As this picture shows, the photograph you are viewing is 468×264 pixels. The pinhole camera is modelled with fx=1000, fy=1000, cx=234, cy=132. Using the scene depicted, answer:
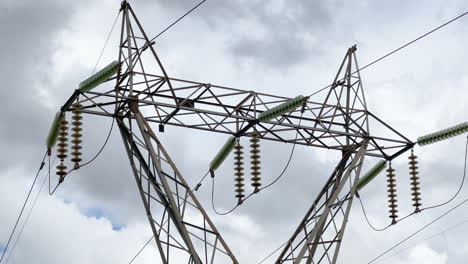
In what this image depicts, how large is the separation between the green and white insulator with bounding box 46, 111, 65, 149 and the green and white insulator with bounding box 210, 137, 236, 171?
4.83 meters

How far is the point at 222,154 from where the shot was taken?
94.1 ft

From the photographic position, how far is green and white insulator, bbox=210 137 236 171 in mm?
27875

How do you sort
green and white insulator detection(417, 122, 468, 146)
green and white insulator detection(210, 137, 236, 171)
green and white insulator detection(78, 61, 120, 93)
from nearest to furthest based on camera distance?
green and white insulator detection(78, 61, 120, 93) < green and white insulator detection(417, 122, 468, 146) < green and white insulator detection(210, 137, 236, 171)

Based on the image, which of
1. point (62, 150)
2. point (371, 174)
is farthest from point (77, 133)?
point (371, 174)

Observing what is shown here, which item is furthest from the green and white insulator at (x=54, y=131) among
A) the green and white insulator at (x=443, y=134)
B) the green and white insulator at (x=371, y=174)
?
A: the green and white insulator at (x=443, y=134)

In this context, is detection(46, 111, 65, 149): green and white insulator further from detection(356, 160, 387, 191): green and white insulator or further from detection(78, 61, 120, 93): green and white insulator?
detection(356, 160, 387, 191): green and white insulator

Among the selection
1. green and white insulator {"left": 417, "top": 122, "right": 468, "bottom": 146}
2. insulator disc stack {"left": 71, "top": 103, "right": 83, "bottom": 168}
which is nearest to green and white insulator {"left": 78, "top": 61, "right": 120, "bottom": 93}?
insulator disc stack {"left": 71, "top": 103, "right": 83, "bottom": 168}

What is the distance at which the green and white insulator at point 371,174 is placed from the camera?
29.8m

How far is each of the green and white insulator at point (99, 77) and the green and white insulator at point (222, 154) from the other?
4568 mm

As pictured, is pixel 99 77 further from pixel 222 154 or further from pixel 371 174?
pixel 371 174

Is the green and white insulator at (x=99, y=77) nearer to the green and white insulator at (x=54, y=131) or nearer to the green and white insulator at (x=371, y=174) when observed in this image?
the green and white insulator at (x=54, y=131)

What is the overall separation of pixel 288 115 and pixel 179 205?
448cm

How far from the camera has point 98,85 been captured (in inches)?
987

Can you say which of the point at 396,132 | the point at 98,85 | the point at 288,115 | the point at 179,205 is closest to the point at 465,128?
the point at 396,132
